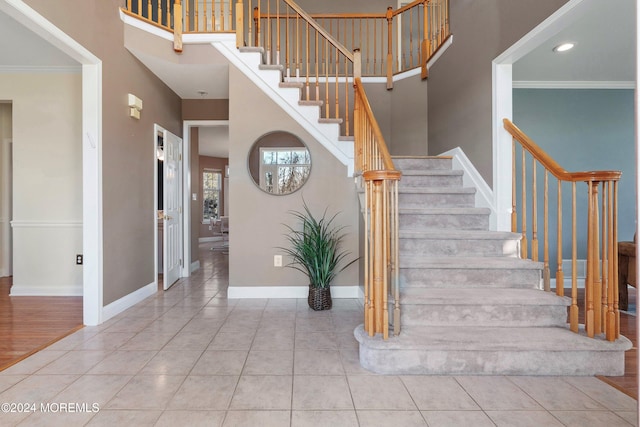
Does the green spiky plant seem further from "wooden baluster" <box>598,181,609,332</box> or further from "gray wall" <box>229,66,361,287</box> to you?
"wooden baluster" <box>598,181,609,332</box>

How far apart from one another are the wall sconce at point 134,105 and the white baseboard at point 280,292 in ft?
6.77

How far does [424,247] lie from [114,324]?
2.71 m

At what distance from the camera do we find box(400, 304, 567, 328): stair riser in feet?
6.86

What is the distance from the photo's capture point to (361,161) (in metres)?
3.17

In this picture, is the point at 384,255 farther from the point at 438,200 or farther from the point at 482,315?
the point at 438,200

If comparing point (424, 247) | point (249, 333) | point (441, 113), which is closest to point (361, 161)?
point (424, 247)

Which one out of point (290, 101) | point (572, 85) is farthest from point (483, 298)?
point (572, 85)

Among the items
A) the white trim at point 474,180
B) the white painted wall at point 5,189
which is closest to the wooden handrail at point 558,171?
the white trim at point 474,180

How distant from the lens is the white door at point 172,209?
13.0 feet

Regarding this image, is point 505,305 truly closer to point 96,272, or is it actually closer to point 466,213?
point 466,213

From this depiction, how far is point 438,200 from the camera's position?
3125 millimetres

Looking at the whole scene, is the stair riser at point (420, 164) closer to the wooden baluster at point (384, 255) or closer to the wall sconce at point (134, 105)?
the wooden baluster at point (384, 255)

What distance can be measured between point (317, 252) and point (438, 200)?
1313 millimetres

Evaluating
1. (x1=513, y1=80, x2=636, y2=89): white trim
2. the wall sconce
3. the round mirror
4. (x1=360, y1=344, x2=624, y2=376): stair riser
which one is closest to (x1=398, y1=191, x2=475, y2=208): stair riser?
the round mirror
